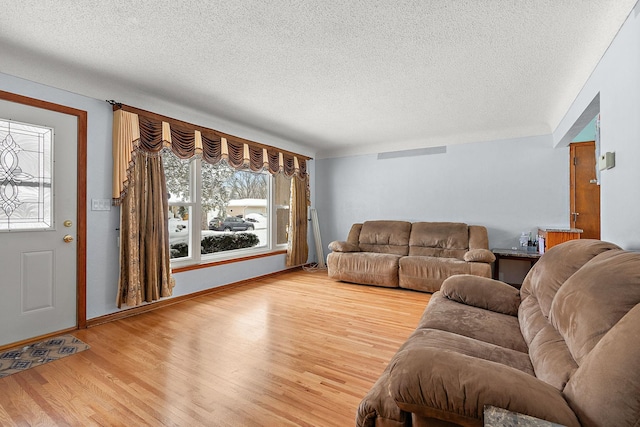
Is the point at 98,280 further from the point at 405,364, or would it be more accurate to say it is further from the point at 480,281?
the point at 480,281

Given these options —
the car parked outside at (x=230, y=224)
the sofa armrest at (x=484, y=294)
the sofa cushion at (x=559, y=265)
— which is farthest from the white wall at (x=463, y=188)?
the sofa cushion at (x=559, y=265)

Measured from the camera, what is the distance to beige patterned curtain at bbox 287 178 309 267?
562cm

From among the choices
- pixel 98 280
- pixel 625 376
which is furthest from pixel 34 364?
pixel 625 376

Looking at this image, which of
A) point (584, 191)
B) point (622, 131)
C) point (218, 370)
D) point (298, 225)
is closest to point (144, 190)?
point (218, 370)

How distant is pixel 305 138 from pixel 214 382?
4.17 metres

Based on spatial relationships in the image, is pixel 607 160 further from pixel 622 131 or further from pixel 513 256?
pixel 513 256

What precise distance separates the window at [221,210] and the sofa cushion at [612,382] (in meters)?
3.97

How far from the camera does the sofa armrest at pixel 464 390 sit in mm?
889

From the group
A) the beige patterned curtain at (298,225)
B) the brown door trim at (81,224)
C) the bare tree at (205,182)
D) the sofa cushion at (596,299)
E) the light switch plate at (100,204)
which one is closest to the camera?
the sofa cushion at (596,299)

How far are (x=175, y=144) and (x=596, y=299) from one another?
3895 millimetres

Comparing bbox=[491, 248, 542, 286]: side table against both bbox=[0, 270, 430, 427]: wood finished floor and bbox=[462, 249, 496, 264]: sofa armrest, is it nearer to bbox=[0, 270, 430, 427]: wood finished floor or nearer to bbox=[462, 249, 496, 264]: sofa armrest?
bbox=[462, 249, 496, 264]: sofa armrest

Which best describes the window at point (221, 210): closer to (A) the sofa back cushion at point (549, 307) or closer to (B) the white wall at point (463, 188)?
(B) the white wall at point (463, 188)

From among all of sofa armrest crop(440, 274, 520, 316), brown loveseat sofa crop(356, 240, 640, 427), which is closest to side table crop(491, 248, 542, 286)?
sofa armrest crop(440, 274, 520, 316)

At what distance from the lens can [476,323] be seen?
1869mm
